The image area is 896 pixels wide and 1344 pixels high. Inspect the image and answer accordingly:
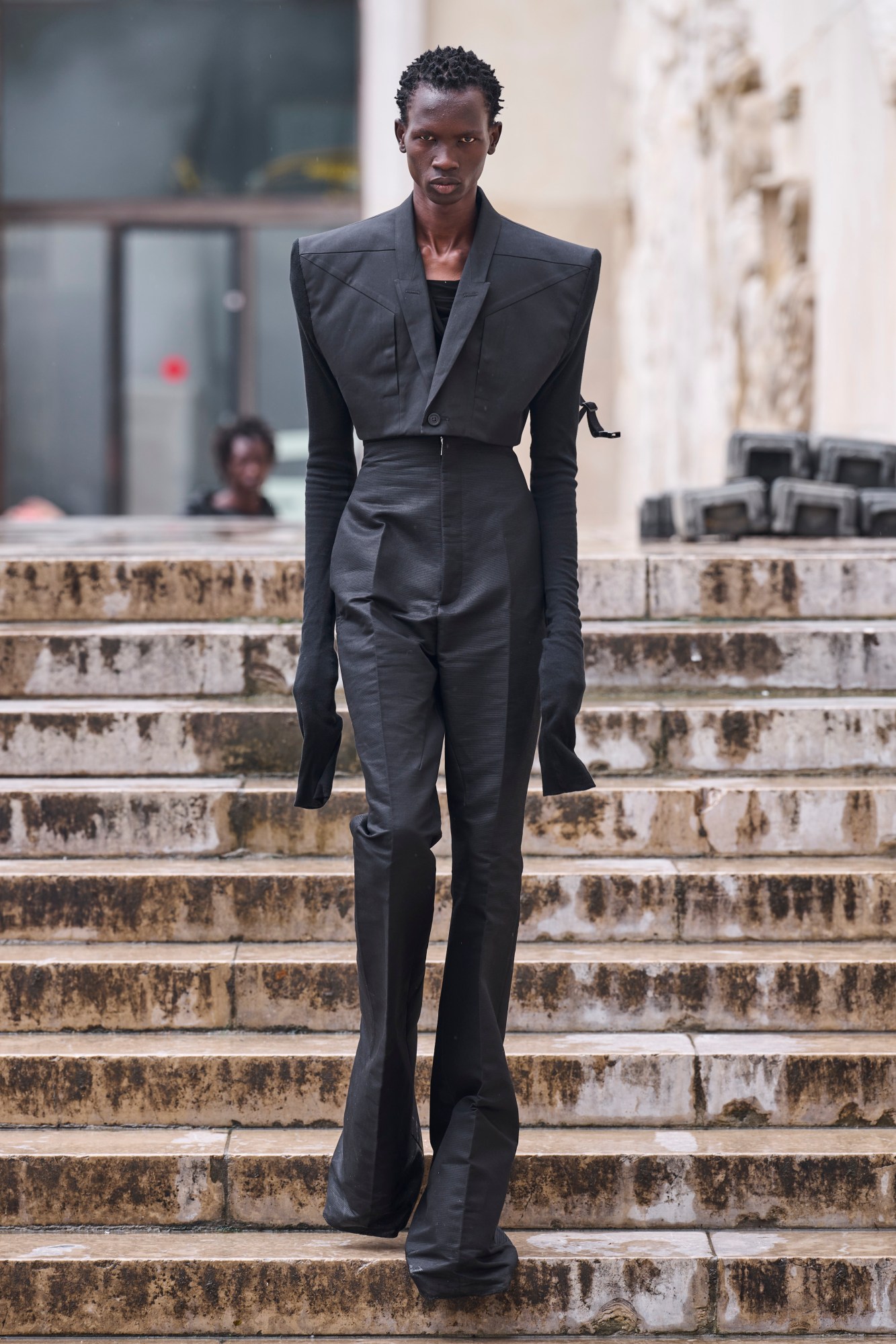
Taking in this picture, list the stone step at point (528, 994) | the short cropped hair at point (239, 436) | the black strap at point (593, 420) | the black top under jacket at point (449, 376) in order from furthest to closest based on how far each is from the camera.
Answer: the short cropped hair at point (239, 436)
the stone step at point (528, 994)
the black strap at point (593, 420)
the black top under jacket at point (449, 376)

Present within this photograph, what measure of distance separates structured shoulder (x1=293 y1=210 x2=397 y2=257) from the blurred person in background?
6.30m

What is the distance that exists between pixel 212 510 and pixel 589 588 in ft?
16.3

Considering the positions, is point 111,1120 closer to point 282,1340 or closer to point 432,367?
point 282,1340

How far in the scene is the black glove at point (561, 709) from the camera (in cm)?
290

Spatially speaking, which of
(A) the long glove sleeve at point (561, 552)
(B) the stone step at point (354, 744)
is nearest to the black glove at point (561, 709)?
(A) the long glove sleeve at point (561, 552)

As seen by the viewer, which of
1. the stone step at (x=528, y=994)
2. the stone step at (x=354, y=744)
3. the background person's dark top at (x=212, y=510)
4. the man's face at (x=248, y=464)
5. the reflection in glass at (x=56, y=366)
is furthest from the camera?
the reflection in glass at (x=56, y=366)

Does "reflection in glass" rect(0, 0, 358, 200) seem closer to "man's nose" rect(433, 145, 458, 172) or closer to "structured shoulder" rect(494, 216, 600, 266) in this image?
"structured shoulder" rect(494, 216, 600, 266)

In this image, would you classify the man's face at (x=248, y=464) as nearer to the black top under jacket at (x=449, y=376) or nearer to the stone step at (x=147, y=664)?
the stone step at (x=147, y=664)

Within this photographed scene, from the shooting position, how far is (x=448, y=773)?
2.95 meters

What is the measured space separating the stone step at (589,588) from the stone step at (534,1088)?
1.79 m

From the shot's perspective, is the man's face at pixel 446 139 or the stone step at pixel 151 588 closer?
the man's face at pixel 446 139

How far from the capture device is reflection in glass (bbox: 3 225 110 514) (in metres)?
14.7

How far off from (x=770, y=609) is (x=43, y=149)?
452 inches

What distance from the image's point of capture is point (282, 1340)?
316 centimetres
